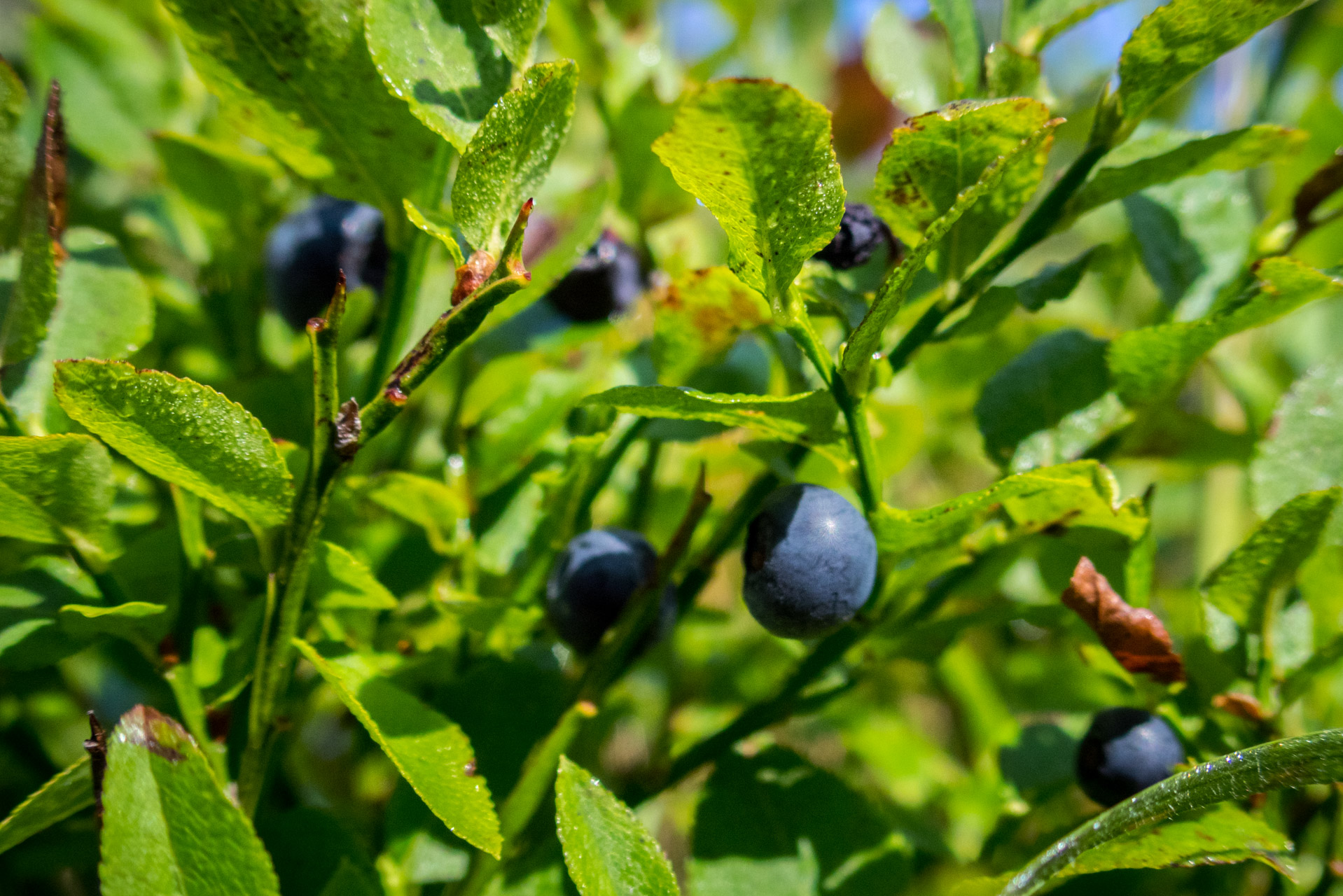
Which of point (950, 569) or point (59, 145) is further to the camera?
point (950, 569)

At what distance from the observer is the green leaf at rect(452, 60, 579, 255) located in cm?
45

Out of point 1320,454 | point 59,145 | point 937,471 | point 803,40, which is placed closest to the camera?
point 59,145

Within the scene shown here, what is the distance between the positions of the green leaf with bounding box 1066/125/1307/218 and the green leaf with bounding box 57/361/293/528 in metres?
0.47

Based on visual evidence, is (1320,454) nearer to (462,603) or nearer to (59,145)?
(462,603)

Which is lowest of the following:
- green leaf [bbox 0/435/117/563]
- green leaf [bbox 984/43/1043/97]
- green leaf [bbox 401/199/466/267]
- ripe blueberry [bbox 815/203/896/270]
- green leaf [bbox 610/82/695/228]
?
green leaf [bbox 0/435/117/563]

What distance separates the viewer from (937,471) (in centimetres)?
154

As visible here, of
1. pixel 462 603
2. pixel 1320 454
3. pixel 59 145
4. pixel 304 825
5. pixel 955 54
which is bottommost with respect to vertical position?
pixel 304 825

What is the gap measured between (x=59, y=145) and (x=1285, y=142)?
2.32ft

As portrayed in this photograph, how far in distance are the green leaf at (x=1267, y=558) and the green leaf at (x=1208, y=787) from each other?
135mm

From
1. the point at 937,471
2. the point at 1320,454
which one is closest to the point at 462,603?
the point at 1320,454

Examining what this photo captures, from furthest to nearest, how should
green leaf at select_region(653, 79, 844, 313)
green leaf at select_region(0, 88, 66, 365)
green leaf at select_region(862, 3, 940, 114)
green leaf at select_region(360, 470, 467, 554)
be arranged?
green leaf at select_region(862, 3, 940, 114)
green leaf at select_region(360, 470, 467, 554)
green leaf at select_region(0, 88, 66, 365)
green leaf at select_region(653, 79, 844, 313)

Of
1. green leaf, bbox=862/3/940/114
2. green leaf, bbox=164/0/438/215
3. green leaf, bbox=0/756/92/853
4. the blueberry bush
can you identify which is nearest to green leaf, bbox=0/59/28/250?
the blueberry bush

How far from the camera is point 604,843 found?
52 centimetres

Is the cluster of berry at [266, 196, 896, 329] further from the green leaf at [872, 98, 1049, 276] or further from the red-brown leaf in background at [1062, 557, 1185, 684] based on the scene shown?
the red-brown leaf in background at [1062, 557, 1185, 684]
